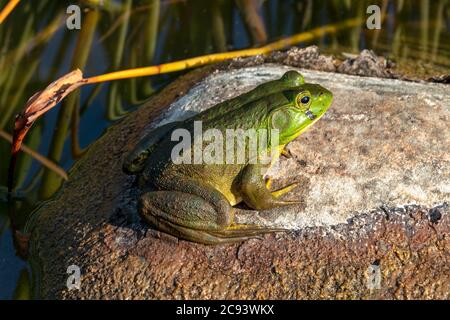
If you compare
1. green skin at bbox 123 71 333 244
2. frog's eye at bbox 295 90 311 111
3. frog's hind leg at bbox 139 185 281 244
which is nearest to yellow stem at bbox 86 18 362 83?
green skin at bbox 123 71 333 244

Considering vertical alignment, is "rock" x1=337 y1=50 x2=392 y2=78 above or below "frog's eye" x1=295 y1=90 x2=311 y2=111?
below

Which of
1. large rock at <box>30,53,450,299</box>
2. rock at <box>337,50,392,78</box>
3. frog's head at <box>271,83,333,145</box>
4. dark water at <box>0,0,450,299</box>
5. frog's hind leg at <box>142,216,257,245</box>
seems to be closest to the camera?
large rock at <box>30,53,450,299</box>

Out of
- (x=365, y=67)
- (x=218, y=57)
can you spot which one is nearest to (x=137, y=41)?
(x=218, y=57)

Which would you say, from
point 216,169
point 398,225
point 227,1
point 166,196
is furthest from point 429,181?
point 227,1

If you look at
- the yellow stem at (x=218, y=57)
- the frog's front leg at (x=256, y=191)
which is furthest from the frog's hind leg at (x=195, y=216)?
the yellow stem at (x=218, y=57)

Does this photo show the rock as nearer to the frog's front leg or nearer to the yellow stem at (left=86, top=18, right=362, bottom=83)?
the yellow stem at (left=86, top=18, right=362, bottom=83)

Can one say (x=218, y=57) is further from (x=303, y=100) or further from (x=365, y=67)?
(x=303, y=100)

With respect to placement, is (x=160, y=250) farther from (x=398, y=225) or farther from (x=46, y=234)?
(x=398, y=225)
